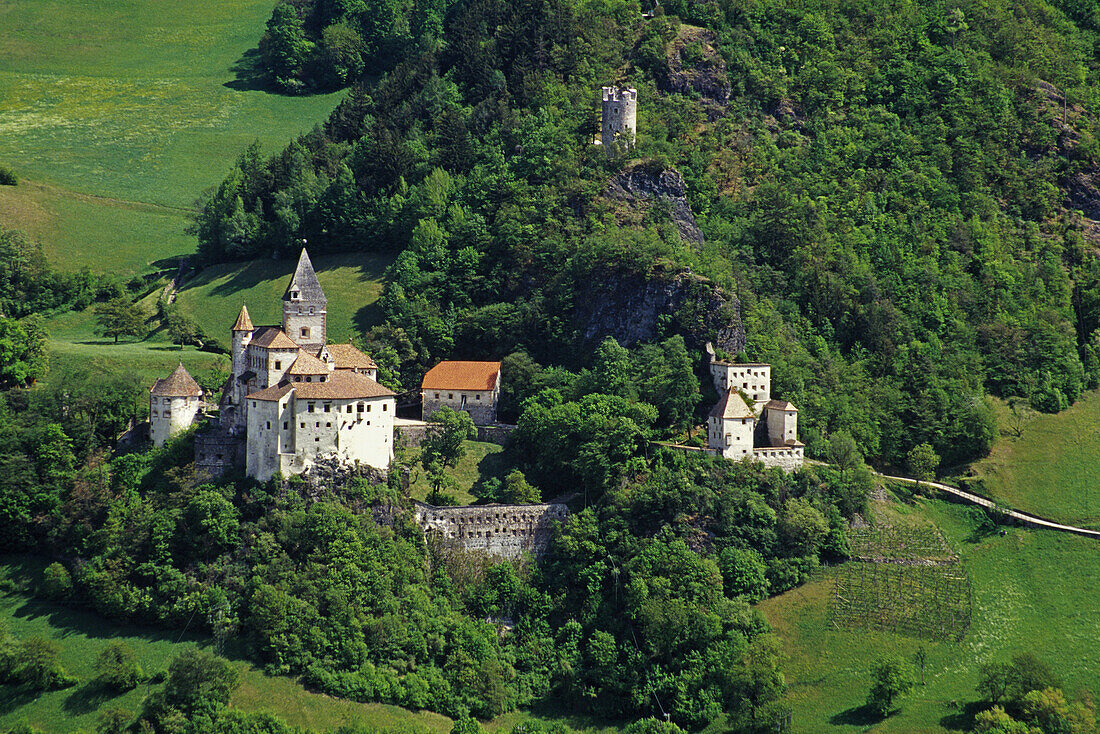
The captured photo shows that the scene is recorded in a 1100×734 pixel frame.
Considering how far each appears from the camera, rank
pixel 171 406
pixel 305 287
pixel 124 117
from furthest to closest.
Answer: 1. pixel 124 117
2. pixel 305 287
3. pixel 171 406

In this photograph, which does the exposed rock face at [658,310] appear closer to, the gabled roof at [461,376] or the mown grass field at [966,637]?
the gabled roof at [461,376]

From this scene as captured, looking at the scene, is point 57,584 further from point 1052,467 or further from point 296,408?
point 1052,467

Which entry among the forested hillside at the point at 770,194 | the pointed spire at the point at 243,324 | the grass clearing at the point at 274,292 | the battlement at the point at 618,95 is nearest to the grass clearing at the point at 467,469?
the forested hillside at the point at 770,194

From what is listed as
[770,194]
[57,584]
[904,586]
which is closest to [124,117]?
[770,194]

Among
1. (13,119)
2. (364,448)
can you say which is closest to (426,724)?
(364,448)

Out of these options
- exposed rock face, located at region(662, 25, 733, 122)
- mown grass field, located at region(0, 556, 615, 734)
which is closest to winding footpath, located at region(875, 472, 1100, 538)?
mown grass field, located at region(0, 556, 615, 734)

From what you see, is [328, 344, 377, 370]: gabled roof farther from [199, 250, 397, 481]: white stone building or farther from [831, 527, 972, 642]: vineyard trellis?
[831, 527, 972, 642]: vineyard trellis

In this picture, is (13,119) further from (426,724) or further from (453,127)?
(426,724)
